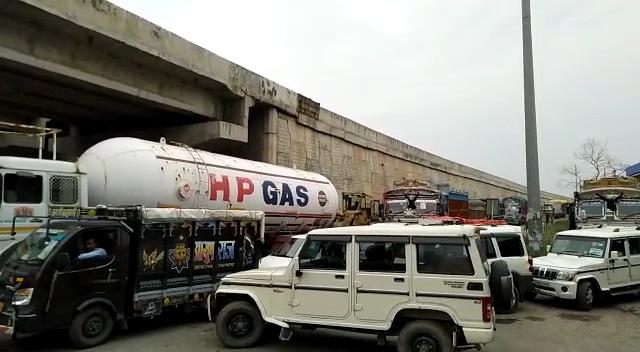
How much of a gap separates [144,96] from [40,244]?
31.8 ft

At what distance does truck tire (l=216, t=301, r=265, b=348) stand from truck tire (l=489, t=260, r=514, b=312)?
335cm

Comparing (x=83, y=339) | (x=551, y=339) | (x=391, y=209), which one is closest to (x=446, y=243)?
(x=551, y=339)

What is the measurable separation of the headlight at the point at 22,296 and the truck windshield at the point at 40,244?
0.45 meters

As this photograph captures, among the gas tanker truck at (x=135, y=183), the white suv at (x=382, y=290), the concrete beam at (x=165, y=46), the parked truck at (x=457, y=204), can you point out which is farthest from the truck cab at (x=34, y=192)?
the parked truck at (x=457, y=204)

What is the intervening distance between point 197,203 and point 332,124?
14796mm

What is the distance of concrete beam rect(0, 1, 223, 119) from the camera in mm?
12625

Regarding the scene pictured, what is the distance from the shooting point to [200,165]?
469 inches

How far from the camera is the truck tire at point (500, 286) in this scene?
661 centimetres

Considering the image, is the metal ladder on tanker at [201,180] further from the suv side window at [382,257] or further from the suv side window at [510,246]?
the suv side window at [510,246]

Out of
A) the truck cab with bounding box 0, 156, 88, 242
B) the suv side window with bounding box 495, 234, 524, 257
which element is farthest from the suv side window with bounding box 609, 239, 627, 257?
the truck cab with bounding box 0, 156, 88, 242

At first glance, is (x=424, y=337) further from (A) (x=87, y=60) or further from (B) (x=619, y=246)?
(A) (x=87, y=60)

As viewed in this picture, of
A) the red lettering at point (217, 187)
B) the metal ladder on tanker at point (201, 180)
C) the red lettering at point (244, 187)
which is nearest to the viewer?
the metal ladder on tanker at point (201, 180)

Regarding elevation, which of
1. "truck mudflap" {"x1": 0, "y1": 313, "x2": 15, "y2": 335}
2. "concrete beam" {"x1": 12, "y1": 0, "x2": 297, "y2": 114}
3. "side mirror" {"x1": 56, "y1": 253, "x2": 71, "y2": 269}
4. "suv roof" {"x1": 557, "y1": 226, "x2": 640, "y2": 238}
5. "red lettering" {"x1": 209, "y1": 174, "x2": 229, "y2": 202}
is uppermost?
"concrete beam" {"x1": 12, "y1": 0, "x2": 297, "y2": 114}

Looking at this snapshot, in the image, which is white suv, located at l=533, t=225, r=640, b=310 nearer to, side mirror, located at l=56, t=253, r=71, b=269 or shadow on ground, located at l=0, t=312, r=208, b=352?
shadow on ground, located at l=0, t=312, r=208, b=352
